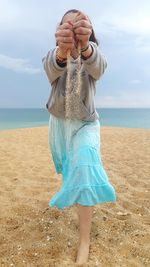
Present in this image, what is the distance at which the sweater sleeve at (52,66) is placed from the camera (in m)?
2.39

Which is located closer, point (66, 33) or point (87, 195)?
point (66, 33)

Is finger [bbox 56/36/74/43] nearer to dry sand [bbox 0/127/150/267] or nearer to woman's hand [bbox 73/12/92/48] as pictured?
woman's hand [bbox 73/12/92/48]

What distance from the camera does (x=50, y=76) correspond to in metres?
2.54

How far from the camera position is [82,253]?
8.92ft

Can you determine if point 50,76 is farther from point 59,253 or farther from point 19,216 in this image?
point 19,216

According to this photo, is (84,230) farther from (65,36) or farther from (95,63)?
(65,36)

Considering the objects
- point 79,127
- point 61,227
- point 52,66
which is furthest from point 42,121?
point 52,66

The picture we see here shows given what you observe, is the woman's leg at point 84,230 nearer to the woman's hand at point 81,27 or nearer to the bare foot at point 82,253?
the bare foot at point 82,253

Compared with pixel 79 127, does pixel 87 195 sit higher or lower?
lower

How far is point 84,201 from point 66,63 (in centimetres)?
106

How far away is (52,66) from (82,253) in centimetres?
150

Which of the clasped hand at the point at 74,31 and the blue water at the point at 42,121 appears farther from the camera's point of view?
the blue water at the point at 42,121

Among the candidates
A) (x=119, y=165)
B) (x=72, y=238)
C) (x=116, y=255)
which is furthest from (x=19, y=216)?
(x=119, y=165)

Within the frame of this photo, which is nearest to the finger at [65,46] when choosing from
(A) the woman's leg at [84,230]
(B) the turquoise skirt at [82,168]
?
(B) the turquoise skirt at [82,168]
